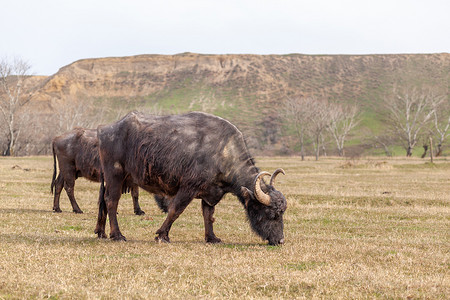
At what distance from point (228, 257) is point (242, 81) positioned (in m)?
128

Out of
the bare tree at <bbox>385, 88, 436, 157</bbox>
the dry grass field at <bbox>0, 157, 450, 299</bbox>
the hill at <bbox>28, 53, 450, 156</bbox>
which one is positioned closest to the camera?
the dry grass field at <bbox>0, 157, 450, 299</bbox>

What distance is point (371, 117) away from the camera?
362 feet

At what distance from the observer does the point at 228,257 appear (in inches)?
326

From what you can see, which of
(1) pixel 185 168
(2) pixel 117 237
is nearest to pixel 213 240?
(1) pixel 185 168

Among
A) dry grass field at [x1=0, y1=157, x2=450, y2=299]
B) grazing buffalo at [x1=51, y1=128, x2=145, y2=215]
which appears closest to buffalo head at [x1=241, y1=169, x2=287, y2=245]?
dry grass field at [x1=0, y1=157, x2=450, y2=299]

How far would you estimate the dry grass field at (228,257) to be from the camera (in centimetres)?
611

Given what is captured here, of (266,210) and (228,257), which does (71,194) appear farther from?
(228,257)

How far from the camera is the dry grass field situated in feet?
20.0

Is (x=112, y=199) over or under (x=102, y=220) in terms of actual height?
over

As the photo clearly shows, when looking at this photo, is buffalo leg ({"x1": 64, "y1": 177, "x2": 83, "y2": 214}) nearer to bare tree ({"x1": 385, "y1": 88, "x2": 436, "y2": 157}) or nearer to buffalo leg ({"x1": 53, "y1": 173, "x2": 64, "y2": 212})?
buffalo leg ({"x1": 53, "y1": 173, "x2": 64, "y2": 212})

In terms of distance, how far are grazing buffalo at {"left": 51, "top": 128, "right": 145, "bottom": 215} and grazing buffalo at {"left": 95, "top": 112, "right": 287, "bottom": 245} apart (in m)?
4.87

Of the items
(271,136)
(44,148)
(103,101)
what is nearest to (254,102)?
(271,136)

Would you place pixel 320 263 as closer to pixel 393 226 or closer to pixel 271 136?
pixel 393 226

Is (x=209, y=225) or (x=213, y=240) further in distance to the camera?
(x=209, y=225)
